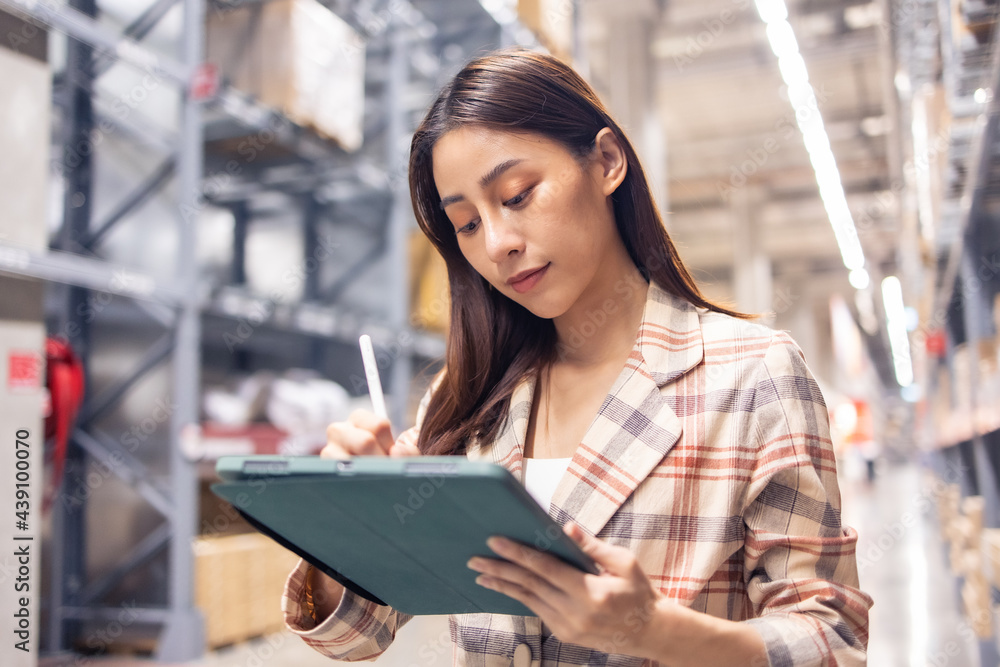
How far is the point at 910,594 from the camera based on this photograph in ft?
18.3

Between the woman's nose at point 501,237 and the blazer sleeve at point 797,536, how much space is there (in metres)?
0.39

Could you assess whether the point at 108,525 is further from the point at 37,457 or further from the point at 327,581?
the point at 327,581

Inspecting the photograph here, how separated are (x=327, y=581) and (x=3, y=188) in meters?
1.76

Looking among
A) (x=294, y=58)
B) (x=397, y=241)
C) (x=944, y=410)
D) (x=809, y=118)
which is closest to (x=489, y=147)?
(x=294, y=58)

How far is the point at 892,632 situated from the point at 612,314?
13.2 ft

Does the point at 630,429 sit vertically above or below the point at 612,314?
below

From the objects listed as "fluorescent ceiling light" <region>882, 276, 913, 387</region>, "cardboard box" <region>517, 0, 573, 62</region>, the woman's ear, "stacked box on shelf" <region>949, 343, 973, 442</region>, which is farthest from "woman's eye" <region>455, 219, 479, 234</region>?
"fluorescent ceiling light" <region>882, 276, 913, 387</region>

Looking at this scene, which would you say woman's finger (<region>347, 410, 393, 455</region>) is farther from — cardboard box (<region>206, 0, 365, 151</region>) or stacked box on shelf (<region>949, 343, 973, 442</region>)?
stacked box on shelf (<region>949, 343, 973, 442</region>)

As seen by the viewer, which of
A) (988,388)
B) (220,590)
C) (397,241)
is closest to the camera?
(988,388)

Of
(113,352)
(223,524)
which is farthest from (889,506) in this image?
(113,352)

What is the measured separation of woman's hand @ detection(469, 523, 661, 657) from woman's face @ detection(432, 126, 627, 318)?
47 centimetres

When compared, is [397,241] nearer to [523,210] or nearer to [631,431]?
[523,210]

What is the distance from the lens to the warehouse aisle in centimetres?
406

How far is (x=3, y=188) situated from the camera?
2.29 meters
